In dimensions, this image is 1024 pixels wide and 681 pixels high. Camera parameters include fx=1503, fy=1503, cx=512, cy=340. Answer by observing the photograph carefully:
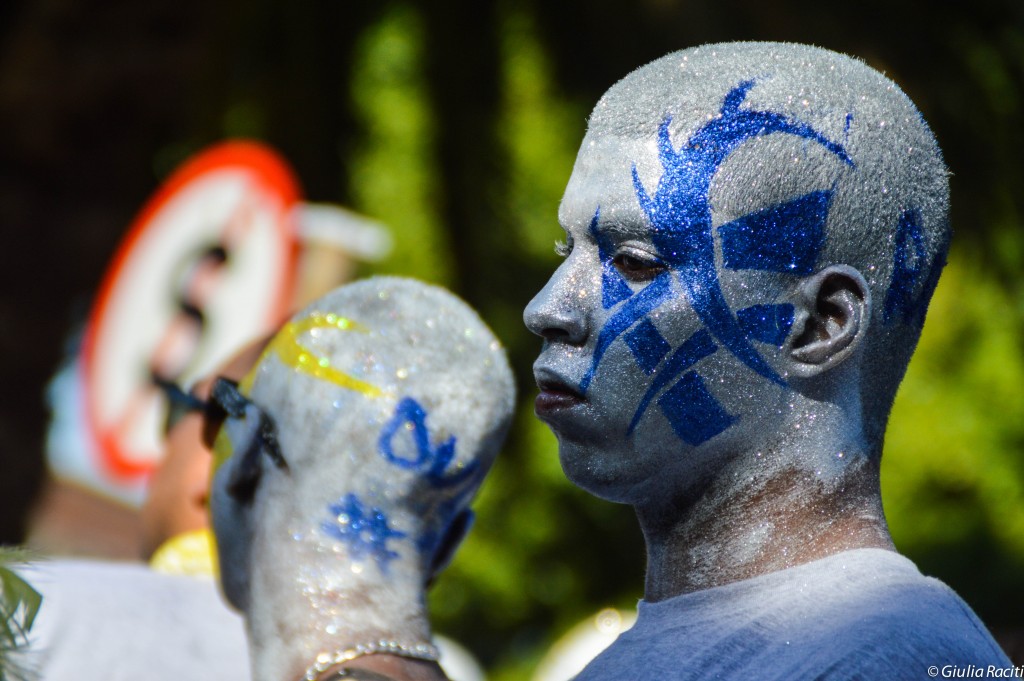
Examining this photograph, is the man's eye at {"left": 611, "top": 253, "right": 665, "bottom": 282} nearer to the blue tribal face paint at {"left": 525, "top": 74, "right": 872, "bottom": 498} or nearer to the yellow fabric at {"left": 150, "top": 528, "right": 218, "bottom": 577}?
the blue tribal face paint at {"left": 525, "top": 74, "right": 872, "bottom": 498}

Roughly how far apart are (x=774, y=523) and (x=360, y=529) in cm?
57

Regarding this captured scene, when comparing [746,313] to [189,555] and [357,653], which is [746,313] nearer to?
[357,653]

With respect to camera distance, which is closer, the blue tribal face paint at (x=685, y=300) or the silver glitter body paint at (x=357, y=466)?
the blue tribal face paint at (x=685, y=300)

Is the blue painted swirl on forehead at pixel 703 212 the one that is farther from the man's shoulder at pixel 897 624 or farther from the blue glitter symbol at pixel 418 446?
the blue glitter symbol at pixel 418 446

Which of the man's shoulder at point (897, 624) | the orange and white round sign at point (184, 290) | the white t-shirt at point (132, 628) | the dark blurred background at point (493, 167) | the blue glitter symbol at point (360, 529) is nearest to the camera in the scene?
the man's shoulder at point (897, 624)

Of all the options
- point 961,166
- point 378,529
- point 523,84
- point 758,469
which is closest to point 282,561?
point 378,529

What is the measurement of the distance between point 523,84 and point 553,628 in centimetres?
269

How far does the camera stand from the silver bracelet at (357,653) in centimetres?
188

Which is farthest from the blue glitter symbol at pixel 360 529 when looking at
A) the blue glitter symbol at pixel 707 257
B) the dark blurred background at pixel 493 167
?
the dark blurred background at pixel 493 167

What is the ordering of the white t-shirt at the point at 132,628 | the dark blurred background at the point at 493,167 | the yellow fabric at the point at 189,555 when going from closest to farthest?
1. the white t-shirt at the point at 132,628
2. the yellow fabric at the point at 189,555
3. the dark blurred background at the point at 493,167

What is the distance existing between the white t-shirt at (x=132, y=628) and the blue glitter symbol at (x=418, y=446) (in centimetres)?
84

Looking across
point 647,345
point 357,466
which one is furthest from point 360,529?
point 647,345

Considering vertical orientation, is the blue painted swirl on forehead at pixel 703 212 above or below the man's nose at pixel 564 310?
above

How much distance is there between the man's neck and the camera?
1.66m
